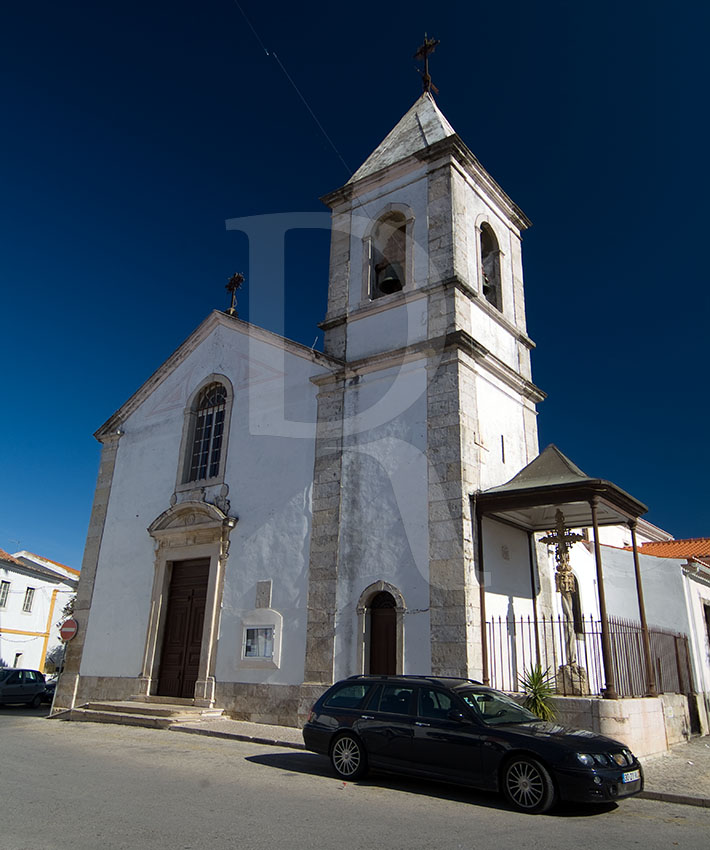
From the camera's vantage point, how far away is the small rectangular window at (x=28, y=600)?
29531 millimetres

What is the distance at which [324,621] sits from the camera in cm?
1134

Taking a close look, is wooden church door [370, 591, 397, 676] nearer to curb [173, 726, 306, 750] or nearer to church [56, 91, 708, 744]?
church [56, 91, 708, 744]

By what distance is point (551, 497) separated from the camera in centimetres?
1020

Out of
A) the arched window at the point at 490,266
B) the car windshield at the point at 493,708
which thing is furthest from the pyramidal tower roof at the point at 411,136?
the car windshield at the point at 493,708

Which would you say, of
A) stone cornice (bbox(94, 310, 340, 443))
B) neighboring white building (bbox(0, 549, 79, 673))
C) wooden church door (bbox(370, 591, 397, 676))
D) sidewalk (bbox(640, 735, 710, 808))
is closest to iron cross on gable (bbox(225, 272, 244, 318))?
stone cornice (bbox(94, 310, 340, 443))

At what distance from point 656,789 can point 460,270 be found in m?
8.87

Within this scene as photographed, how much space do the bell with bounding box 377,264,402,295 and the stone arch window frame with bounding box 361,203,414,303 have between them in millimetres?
168

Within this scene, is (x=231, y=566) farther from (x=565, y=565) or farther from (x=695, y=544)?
(x=695, y=544)

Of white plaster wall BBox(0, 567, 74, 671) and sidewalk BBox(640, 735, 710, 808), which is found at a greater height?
white plaster wall BBox(0, 567, 74, 671)

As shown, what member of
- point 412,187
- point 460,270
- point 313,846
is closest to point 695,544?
point 460,270

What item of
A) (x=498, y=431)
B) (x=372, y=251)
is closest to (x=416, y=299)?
(x=372, y=251)

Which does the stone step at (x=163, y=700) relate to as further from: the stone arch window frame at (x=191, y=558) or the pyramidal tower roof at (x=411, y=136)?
the pyramidal tower roof at (x=411, y=136)

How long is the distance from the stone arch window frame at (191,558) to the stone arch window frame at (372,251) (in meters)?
5.44

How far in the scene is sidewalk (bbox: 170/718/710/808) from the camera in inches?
276
